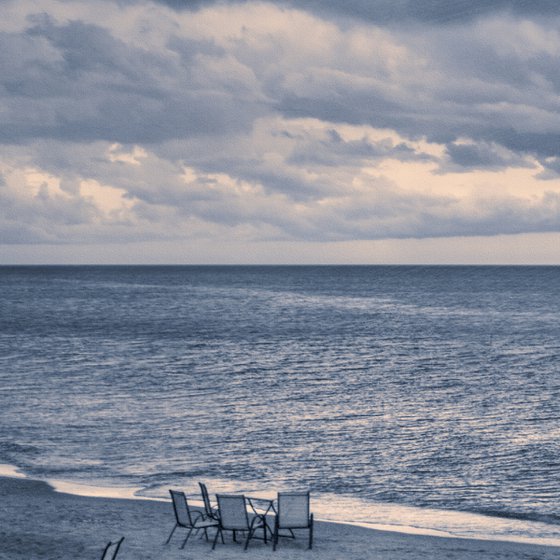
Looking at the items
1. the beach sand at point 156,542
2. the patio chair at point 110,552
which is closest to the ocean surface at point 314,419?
the beach sand at point 156,542

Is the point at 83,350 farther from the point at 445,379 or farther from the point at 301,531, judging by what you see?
the point at 301,531

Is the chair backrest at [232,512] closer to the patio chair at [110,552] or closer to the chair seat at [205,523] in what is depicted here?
the chair seat at [205,523]

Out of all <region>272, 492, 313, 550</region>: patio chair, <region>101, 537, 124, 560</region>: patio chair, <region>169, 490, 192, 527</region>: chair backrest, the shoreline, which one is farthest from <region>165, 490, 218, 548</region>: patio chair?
the shoreline

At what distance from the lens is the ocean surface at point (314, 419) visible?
856 inches

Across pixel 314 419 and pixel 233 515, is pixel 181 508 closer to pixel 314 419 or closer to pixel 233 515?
pixel 233 515

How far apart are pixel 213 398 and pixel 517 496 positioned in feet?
62.0

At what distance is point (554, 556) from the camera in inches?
631

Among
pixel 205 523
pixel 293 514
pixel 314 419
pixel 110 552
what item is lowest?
pixel 314 419

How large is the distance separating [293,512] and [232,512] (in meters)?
1.17

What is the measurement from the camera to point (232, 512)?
15711 millimetres

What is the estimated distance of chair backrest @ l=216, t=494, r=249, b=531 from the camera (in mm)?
15638

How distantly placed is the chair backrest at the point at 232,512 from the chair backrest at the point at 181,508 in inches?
26.6

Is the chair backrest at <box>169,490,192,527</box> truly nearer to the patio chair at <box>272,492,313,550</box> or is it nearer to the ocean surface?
the patio chair at <box>272,492,313,550</box>

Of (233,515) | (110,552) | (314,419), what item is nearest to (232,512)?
(233,515)
